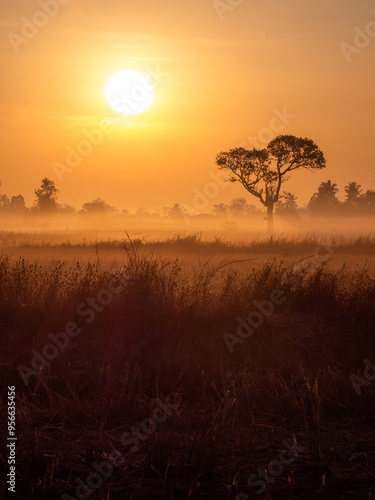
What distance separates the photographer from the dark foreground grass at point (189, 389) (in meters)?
3.35

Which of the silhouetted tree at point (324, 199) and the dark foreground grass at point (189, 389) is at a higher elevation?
the silhouetted tree at point (324, 199)

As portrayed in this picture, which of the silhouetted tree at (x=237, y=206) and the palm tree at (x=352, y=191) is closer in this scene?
the palm tree at (x=352, y=191)

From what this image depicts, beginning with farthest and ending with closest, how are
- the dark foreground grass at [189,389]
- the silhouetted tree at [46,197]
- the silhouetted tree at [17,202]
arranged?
1. the silhouetted tree at [17,202]
2. the silhouetted tree at [46,197]
3. the dark foreground grass at [189,389]

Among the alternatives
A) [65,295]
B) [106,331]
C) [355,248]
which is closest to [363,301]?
[106,331]

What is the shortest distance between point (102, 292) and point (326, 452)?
4582mm

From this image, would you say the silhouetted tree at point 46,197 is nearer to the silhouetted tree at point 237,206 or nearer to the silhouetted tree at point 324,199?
the silhouetted tree at point 324,199

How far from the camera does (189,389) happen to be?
5.05m

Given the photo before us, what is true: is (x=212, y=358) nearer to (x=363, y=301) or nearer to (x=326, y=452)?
(x=326, y=452)

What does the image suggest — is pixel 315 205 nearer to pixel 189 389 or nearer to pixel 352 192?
pixel 352 192

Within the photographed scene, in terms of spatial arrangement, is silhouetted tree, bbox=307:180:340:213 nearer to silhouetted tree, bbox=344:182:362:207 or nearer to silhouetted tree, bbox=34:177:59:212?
silhouetted tree, bbox=344:182:362:207

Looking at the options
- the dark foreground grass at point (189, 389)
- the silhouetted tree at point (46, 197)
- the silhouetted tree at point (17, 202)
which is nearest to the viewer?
the dark foreground grass at point (189, 389)

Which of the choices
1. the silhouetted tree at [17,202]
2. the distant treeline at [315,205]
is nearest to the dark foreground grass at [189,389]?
the distant treeline at [315,205]

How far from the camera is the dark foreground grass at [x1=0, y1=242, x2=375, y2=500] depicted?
3.35 metres

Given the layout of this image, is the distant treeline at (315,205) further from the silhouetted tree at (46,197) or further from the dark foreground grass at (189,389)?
the dark foreground grass at (189,389)
